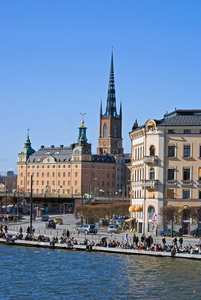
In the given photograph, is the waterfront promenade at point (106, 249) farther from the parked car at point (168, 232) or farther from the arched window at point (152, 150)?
the arched window at point (152, 150)

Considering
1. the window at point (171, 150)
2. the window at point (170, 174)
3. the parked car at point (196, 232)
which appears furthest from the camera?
the window at point (170, 174)

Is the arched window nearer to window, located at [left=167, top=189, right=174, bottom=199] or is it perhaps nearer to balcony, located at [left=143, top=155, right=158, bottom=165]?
balcony, located at [left=143, top=155, right=158, bottom=165]

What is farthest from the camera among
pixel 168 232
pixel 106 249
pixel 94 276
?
pixel 168 232

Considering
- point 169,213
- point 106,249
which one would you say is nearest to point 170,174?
point 169,213

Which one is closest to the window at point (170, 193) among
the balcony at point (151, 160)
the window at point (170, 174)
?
the window at point (170, 174)

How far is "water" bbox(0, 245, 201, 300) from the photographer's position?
50.1 m

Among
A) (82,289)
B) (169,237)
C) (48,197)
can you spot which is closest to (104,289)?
(82,289)

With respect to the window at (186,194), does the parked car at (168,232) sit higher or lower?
lower

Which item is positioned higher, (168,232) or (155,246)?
(168,232)

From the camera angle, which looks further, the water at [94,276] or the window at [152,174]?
the window at [152,174]

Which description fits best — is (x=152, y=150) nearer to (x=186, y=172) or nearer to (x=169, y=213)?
(x=186, y=172)

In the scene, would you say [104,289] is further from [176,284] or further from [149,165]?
[149,165]

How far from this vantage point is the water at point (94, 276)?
164 feet

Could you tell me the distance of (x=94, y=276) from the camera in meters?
57.1
